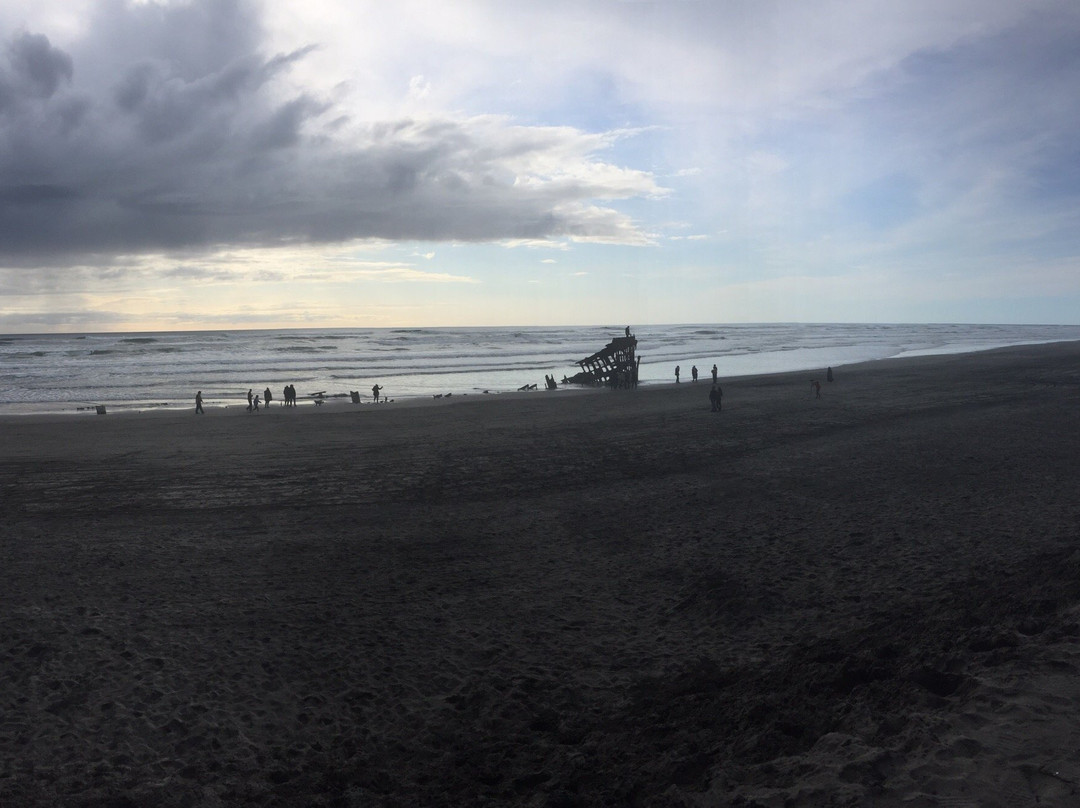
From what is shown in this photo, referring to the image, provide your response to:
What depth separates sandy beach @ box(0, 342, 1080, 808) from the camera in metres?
5.18

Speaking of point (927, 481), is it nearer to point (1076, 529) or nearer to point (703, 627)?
point (1076, 529)

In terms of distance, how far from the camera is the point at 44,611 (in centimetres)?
832

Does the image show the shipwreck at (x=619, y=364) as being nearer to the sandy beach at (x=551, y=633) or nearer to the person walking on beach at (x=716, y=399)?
the person walking on beach at (x=716, y=399)

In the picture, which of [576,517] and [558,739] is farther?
[576,517]

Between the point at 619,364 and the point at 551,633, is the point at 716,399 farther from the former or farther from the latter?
the point at 551,633

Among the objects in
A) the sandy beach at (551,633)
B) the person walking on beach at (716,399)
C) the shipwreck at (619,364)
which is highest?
the shipwreck at (619,364)

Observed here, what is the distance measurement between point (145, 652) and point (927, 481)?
43.0ft

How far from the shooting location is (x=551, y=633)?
7.71 metres

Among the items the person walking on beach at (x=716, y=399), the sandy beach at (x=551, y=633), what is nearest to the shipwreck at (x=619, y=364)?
the person walking on beach at (x=716, y=399)

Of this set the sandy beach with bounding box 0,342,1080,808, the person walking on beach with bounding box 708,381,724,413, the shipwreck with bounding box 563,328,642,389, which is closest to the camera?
the sandy beach with bounding box 0,342,1080,808

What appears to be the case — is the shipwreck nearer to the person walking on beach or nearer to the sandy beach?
the person walking on beach

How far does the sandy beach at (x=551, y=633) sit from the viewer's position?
5184mm

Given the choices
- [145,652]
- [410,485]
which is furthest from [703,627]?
[410,485]

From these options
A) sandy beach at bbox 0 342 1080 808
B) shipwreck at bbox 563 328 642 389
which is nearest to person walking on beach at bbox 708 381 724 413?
sandy beach at bbox 0 342 1080 808
